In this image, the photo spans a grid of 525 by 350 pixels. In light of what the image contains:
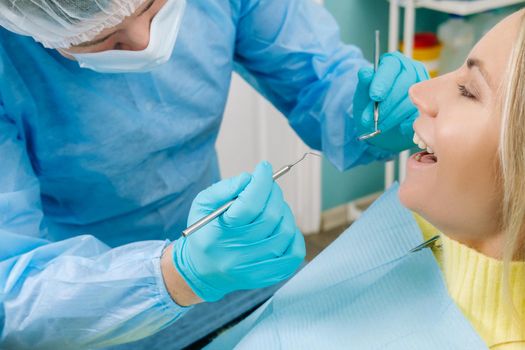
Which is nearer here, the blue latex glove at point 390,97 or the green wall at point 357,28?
the blue latex glove at point 390,97

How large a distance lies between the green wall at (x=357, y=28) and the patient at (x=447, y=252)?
1.26 m

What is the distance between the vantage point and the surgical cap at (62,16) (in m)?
0.79


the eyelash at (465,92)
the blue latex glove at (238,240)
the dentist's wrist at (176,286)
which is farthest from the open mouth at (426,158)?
the dentist's wrist at (176,286)

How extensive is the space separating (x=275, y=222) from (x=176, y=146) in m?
0.35

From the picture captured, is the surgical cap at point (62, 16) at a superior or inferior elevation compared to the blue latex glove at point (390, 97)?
superior

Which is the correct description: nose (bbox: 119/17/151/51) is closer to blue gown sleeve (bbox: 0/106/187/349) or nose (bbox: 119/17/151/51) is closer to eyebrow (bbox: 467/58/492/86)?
blue gown sleeve (bbox: 0/106/187/349)

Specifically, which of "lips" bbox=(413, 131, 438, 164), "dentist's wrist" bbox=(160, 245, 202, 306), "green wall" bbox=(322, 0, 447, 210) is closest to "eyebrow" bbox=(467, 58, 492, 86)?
"lips" bbox=(413, 131, 438, 164)

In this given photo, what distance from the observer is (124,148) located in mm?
1042

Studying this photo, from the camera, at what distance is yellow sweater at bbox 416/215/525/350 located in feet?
2.68

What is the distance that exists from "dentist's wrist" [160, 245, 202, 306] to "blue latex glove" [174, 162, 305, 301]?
0.04 feet

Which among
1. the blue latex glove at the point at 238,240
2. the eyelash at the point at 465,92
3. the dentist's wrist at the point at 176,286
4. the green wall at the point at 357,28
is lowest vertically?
the green wall at the point at 357,28

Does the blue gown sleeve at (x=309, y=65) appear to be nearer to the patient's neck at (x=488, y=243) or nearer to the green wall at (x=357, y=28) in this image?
the patient's neck at (x=488, y=243)

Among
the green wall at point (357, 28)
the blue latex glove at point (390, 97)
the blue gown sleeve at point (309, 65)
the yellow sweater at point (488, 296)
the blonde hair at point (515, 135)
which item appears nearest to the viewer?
the blonde hair at point (515, 135)

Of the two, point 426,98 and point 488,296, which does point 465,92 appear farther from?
point 488,296
